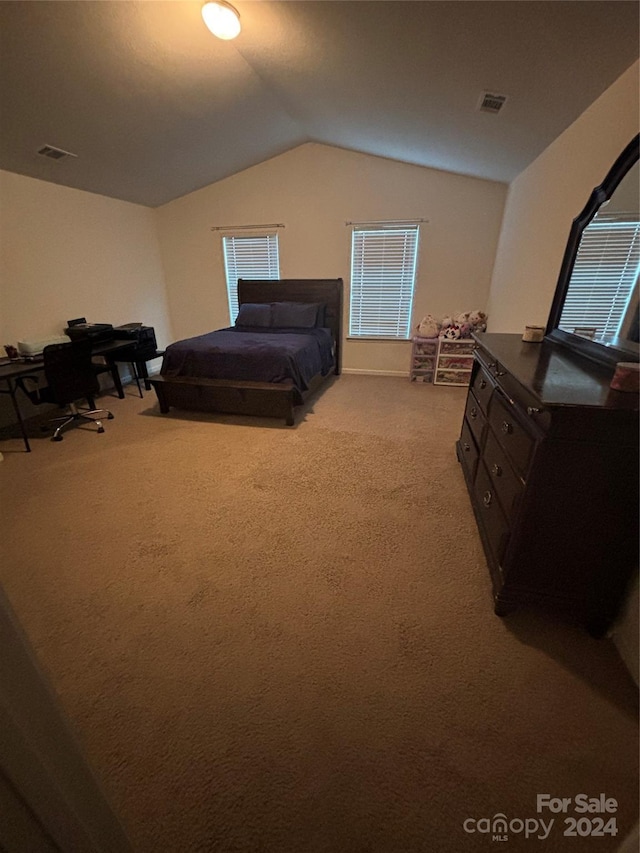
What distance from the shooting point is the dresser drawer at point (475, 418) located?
1.93 meters

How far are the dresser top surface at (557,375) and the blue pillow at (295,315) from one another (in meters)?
2.57

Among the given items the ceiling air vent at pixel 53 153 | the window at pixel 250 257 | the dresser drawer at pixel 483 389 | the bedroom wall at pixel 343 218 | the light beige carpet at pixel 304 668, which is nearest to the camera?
the light beige carpet at pixel 304 668

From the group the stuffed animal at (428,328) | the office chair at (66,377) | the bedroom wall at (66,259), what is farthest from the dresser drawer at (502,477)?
the bedroom wall at (66,259)

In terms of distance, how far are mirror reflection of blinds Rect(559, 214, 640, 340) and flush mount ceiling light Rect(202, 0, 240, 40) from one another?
235cm

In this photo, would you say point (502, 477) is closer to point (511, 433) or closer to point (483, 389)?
point (511, 433)

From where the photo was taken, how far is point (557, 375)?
1372mm

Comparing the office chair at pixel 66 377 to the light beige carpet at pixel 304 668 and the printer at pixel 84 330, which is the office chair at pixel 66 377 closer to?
the printer at pixel 84 330

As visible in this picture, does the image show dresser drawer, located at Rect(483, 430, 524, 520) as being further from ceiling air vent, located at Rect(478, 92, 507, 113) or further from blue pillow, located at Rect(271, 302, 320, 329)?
blue pillow, located at Rect(271, 302, 320, 329)

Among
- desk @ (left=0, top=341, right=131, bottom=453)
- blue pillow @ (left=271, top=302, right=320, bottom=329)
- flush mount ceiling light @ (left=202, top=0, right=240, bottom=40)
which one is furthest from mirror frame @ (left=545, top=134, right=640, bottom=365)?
desk @ (left=0, top=341, right=131, bottom=453)

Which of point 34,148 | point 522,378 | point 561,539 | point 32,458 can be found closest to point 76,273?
point 34,148

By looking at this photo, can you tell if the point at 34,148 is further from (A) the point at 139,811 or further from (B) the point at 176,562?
(A) the point at 139,811

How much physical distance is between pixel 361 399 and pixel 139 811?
3431 mm

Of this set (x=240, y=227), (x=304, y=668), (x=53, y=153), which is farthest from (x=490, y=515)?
(x=240, y=227)

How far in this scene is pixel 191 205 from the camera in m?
4.66
